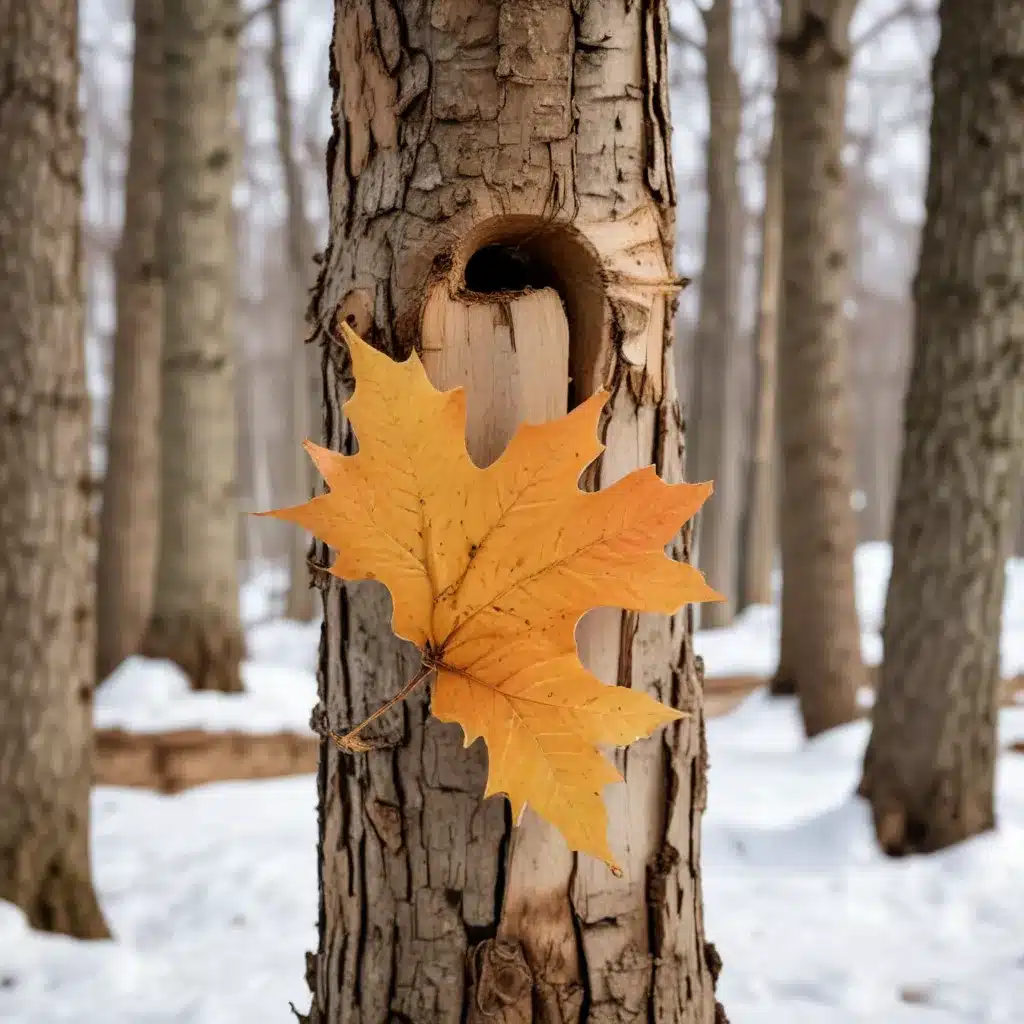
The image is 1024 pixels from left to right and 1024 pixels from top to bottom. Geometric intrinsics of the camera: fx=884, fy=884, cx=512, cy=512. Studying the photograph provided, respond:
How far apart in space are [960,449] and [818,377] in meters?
2.07

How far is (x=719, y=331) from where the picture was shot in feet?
30.1

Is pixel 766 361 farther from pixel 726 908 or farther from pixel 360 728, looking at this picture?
pixel 360 728

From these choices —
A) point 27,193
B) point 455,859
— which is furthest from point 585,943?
point 27,193

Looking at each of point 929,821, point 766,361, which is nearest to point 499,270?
point 929,821

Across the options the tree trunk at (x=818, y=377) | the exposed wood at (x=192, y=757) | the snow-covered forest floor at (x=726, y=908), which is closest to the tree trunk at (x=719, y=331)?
the tree trunk at (x=818, y=377)

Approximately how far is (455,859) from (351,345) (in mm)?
625

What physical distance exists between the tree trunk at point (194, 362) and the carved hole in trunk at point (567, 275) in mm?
4359

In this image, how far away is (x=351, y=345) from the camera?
0.91 meters

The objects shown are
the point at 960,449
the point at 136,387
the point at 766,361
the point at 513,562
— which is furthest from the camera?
the point at 766,361

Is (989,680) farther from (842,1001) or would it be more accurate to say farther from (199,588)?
(199,588)

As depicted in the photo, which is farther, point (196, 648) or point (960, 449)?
point (196, 648)

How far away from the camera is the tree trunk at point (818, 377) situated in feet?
16.4

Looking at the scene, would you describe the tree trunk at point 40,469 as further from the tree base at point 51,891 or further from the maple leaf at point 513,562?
the maple leaf at point 513,562

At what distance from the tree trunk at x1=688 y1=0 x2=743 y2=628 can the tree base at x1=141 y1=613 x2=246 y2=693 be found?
16.1 ft
